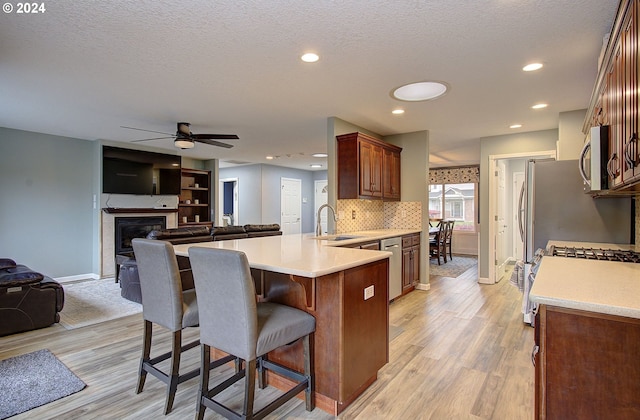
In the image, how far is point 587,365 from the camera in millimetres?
1133

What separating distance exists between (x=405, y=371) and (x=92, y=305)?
12.9ft

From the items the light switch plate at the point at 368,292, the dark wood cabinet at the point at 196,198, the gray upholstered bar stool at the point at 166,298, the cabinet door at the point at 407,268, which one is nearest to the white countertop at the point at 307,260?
the light switch plate at the point at 368,292

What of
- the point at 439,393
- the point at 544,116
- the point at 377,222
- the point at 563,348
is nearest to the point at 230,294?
the point at 563,348

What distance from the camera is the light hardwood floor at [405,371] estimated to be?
2.05 m

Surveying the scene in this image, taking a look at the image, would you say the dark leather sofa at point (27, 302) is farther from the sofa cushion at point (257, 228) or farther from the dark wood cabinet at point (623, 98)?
the dark wood cabinet at point (623, 98)

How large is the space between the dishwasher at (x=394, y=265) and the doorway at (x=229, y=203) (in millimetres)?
6468

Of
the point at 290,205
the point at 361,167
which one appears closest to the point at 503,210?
the point at 361,167

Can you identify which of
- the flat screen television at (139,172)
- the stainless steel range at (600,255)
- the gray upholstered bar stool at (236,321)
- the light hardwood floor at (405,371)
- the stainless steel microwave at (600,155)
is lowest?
the light hardwood floor at (405,371)

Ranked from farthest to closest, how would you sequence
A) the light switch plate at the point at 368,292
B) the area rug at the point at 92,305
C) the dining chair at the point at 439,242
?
the dining chair at the point at 439,242 → the area rug at the point at 92,305 → the light switch plate at the point at 368,292

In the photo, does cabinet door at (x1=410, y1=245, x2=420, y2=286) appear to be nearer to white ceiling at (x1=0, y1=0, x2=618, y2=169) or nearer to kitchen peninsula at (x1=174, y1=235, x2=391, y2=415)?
white ceiling at (x1=0, y1=0, x2=618, y2=169)

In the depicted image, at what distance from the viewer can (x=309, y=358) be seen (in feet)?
6.67

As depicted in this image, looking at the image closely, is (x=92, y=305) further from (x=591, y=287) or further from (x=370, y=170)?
(x=591, y=287)

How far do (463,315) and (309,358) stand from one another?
100 inches

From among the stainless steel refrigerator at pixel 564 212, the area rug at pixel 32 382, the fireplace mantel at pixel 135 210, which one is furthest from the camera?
the fireplace mantel at pixel 135 210
